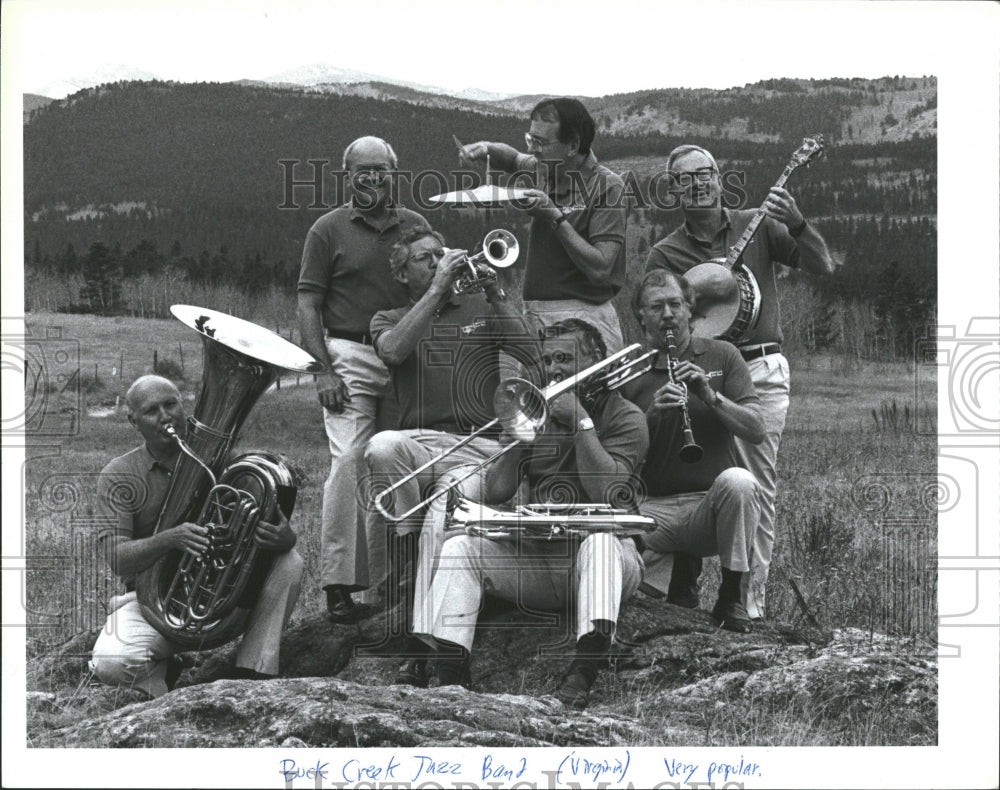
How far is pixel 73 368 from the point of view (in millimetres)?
10438

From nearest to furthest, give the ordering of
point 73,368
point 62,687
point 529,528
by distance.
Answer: point 529,528, point 62,687, point 73,368

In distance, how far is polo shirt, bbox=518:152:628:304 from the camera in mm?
9594

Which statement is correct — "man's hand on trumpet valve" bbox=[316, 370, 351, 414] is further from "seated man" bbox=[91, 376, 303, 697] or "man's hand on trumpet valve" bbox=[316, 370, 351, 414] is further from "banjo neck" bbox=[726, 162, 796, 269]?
"banjo neck" bbox=[726, 162, 796, 269]

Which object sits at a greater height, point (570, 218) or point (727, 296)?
point (570, 218)

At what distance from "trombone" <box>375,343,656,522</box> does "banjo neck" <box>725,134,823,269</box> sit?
102cm

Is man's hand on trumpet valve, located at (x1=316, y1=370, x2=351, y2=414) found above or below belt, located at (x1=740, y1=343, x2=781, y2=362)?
below

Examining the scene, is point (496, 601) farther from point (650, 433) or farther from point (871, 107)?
point (871, 107)

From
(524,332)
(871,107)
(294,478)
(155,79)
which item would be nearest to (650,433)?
(524,332)

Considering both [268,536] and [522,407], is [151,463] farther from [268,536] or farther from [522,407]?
[522,407]

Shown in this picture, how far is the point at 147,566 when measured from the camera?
8.98 metres

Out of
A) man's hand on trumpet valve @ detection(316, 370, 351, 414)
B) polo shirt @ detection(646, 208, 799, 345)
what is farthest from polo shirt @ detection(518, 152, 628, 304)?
man's hand on trumpet valve @ detection(316, 370, 351, 414)

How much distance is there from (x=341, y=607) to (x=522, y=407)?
160 cm

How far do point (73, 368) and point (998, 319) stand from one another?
543 centimetres

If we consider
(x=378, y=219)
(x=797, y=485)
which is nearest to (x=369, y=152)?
(x=378, y=219)
